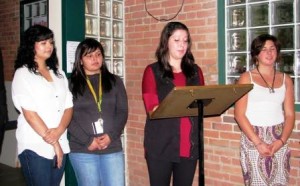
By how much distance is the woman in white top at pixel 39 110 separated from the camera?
7.73 feet

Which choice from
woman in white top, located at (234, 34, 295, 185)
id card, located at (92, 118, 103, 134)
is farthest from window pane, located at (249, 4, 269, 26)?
id card, located at (92, 118, 103, 134)

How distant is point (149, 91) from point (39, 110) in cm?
80

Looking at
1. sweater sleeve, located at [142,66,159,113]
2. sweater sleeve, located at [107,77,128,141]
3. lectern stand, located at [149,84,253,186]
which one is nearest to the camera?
lectern stand, located at [149,84,253,186]

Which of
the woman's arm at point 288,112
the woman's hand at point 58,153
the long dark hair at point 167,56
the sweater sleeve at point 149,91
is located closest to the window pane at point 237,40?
the woman's arm at point 288,112

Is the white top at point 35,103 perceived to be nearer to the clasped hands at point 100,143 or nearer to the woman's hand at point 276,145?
the clasped hands at point 100,143

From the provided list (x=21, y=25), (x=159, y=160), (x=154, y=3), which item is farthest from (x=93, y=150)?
(x=21, y=25)

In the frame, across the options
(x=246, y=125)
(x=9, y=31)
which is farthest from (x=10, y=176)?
(x=246, y=125)

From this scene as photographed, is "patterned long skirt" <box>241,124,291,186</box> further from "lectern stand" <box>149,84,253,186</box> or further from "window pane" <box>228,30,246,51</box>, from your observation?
"window pane" <box>228,30,246,51</box>

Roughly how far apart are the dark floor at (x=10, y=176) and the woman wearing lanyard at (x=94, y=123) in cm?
245

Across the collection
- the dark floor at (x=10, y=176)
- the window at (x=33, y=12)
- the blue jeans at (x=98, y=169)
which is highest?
the window at (x=33, y=12)

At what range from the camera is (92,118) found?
104 inches

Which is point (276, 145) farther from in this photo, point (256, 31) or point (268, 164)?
point (256, 31)

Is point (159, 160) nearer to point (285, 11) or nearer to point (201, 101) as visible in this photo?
point (201, 101)

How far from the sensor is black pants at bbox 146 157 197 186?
8.17 feet
